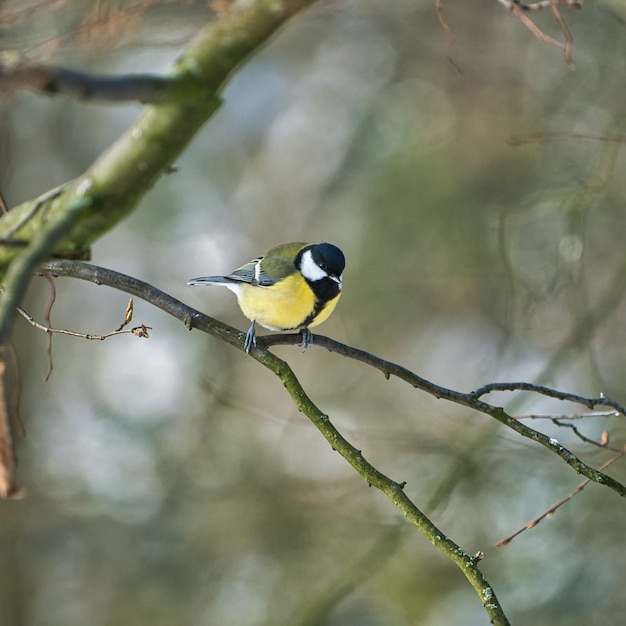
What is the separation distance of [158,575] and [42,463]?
1178 mm

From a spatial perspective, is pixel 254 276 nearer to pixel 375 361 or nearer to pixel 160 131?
pixel 375 361

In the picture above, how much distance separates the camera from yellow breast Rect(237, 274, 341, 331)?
269 cm

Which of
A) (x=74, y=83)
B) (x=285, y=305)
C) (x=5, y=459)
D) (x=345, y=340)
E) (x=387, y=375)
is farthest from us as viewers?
(x=345, y=340)

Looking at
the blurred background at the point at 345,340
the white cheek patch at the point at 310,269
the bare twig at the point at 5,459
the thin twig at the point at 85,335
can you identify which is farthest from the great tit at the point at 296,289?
the blurred background at the point at 345,340

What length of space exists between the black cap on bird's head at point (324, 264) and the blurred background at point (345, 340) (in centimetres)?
140

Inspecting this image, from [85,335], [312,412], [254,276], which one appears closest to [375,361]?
[312,412]

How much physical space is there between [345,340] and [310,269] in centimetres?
238

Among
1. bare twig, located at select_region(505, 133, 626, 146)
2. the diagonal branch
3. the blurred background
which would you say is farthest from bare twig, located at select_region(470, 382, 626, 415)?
the blurred background

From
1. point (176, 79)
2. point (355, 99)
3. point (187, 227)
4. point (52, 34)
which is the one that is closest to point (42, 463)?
point (187, 227)

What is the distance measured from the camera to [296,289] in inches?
108

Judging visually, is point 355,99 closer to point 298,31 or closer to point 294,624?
point 298,31

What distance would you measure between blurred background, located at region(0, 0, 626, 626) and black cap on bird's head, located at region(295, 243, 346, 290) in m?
1.40

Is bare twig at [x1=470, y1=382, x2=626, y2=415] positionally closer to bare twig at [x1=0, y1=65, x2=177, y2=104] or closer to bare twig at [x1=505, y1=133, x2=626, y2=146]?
bare twig at [x1=0, y1=65, x2=177, y2=104]

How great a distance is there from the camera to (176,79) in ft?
4.55
